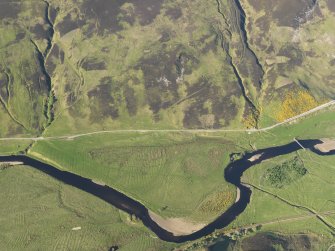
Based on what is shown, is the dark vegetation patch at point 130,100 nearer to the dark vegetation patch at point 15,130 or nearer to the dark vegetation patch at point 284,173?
the dark vegetation patch at point 15,130

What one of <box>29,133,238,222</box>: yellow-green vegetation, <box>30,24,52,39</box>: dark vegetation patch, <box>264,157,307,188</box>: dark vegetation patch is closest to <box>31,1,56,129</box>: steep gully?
<box>30,24,52,39</box>: dark vegetation patch

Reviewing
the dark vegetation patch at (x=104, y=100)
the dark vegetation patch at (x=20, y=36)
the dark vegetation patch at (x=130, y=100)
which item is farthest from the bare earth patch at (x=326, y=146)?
the dark vegetation patch at (x=20, y=36)

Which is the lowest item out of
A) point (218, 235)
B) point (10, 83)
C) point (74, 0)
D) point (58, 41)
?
point (218, 235)

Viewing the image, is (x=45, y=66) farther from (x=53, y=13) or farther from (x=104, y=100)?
(x=104, y=100)

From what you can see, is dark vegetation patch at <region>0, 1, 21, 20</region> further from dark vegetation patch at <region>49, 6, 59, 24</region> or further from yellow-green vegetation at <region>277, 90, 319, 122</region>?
yellow-green vegetation at <region>277, 90, 319, 122</region>

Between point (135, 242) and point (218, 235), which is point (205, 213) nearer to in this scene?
point (218, 235)

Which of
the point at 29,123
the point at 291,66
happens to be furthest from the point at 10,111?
the point at 291,66
